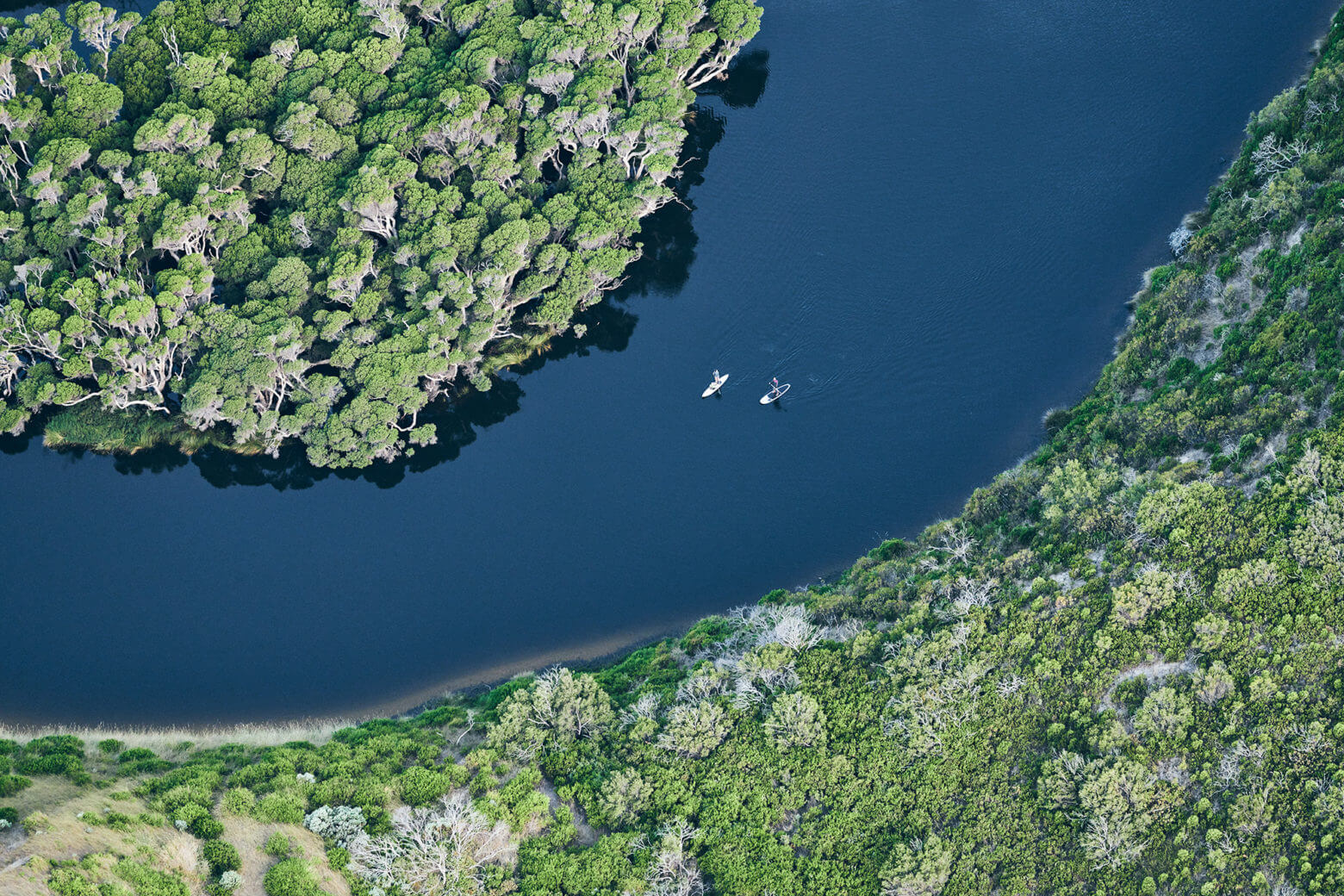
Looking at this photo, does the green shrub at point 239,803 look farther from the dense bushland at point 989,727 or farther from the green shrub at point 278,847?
the green shrub at point 278,847

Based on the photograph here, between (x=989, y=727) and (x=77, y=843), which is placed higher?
(x=77, y=843)

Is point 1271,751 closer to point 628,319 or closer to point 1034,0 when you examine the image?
point 628,319

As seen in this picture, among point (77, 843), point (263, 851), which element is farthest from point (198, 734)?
point (77, 843)

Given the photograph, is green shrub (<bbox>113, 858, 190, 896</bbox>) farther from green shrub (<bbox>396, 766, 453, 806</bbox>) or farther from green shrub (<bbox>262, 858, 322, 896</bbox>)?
green shrub (<bbox>396, 766, 453, 806</bbox>)

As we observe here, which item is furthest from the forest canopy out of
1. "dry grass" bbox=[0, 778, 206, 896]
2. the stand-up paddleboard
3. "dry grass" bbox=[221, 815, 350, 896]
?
"dry grass" bbox=[0, 778, 206, 896]

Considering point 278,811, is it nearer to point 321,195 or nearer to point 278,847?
point 278,847

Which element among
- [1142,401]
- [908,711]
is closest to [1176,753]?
[908,711]
